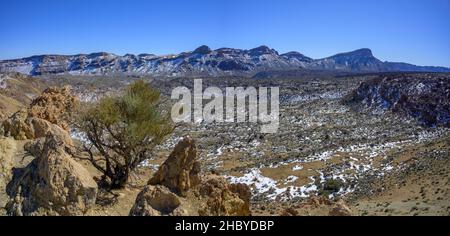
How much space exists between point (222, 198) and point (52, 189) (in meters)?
3.50

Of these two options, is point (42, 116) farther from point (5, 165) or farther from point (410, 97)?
point (410, 97)

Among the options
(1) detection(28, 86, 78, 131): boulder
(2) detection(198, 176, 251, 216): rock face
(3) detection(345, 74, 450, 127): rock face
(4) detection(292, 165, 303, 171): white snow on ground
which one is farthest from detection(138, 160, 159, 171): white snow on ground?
(3) detection(345, 74, 450, 127): rock face

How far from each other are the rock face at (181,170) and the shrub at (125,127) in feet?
5.41

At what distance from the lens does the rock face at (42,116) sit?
1534cm

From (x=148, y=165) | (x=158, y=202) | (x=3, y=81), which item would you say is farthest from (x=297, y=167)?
(x=3, y=81)

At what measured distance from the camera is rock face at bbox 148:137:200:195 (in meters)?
10.8

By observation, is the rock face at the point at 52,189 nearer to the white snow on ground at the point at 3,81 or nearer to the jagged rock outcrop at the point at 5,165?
the jagged rock outcrop at the point at 5,165

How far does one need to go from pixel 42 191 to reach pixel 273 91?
3225 inches

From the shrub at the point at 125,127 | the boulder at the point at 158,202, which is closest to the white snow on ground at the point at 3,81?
the shrub at the point at 125,127

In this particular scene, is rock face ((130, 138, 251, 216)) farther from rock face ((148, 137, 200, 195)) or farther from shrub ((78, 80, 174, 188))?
shrub ((78, 80, 174, 188))

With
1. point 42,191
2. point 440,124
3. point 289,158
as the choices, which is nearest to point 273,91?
point 440,124

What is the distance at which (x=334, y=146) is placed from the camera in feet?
120

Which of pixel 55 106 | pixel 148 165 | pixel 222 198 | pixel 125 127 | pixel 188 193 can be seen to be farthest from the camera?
pixel 148 165

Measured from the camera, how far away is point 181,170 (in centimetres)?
1127
